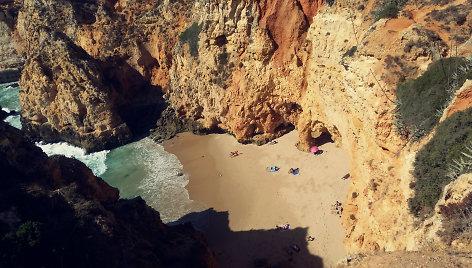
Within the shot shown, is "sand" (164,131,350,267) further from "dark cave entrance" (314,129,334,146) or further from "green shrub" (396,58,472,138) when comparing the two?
"green shrub" (396,58,472,138)

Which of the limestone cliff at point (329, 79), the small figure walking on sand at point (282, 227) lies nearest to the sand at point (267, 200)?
the small figure walking on sand at point (282, 227)

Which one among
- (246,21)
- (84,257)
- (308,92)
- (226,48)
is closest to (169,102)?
(226,48)

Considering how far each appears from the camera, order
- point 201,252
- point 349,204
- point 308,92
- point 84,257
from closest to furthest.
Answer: point 84,257 → point 201,252 → point 349,204 → point 308,92

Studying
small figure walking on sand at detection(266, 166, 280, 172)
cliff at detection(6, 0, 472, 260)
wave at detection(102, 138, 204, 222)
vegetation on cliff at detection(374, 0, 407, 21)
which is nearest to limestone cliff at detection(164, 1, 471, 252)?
cliff at detection(6, 0, 472, 260)

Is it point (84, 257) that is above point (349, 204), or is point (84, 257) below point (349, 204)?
above

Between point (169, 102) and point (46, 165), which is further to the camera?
point (169, 102)

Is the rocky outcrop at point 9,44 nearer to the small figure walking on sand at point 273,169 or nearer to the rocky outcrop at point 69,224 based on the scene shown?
the rocky outcrop at point 69,224

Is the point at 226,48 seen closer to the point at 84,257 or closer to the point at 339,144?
the point at 339,144
